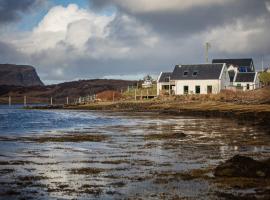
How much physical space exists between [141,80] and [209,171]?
10560 centimetres

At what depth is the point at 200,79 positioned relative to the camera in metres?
89.2

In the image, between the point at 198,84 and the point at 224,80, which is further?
the point at 224,80

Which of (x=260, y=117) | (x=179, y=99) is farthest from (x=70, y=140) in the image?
(x=179, y=99)

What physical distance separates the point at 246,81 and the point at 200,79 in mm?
13192

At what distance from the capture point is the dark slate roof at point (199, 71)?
8931cm

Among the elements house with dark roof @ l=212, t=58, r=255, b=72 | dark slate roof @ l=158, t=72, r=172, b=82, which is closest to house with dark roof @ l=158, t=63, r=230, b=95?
dark slate roof @ l=158, t=72, r=172, b=82

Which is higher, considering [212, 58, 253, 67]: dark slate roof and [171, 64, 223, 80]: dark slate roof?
[212, 58, 253, 67]: dark slate roof

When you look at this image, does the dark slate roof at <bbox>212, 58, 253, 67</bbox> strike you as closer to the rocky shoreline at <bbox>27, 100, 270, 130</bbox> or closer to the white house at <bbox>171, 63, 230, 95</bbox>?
the white house at <bbox>171, 63, 230, 95</bbox>

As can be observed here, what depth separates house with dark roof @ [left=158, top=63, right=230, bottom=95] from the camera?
88.9 metres

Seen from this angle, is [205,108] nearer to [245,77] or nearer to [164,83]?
[164,83]

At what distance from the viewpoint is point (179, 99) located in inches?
3113

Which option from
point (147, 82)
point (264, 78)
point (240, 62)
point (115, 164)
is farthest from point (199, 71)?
point (115, 164)

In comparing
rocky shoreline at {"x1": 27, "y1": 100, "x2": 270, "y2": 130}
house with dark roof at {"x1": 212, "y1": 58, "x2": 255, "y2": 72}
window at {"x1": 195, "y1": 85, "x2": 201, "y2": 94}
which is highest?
house with dark roof at {"x1": 212, "y1": 58, "x2": 255, "y2": 72}

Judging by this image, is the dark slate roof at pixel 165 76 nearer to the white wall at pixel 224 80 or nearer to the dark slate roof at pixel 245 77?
the white wall at pixel 224 80
